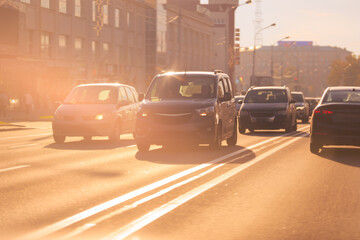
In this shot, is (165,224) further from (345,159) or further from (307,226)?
(345,159)

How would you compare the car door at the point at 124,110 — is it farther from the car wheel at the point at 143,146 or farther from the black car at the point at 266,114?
the black car at the point at 266,114

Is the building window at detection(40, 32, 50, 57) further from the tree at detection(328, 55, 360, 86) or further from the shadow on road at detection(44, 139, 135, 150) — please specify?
the tree at detection(328, 55, 360, 86)

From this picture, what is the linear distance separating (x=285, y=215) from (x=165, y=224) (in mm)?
1401

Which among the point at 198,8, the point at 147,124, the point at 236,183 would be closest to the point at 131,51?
the point at 198,8

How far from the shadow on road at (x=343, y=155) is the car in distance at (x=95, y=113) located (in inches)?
223

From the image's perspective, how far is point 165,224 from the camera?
723cm

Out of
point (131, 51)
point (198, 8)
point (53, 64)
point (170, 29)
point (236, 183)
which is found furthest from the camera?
point (198, 8)

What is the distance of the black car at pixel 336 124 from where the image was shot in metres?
15.8

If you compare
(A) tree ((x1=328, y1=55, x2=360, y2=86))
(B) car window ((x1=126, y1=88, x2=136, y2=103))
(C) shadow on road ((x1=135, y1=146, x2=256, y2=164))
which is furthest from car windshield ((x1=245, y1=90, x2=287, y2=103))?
(A) tree ((x1=328, y1=55, x2=360, y2=86))

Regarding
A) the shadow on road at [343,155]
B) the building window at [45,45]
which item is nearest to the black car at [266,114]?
the shadow on road at [343,155]

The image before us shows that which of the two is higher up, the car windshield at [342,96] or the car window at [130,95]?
the car windshield at [342,96]

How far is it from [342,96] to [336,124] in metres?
1.00

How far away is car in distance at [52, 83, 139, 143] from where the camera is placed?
19.7 meters

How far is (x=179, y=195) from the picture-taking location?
9344 millimetres
